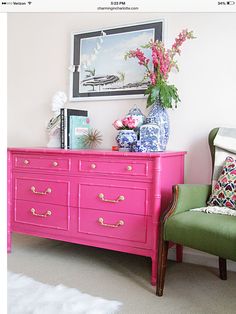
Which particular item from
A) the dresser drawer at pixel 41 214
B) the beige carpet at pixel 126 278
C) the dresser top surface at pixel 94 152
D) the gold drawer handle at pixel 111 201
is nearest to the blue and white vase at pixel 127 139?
the dresser top surface at pixel 94 152

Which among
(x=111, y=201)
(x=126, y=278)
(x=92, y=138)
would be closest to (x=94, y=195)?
(x=111, y=201)

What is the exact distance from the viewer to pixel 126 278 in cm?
227

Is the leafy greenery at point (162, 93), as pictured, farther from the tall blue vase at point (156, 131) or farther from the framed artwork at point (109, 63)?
A: the framed artwork at point (109, 63)

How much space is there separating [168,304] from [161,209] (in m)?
0.57

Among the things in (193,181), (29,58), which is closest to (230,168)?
(193,181)

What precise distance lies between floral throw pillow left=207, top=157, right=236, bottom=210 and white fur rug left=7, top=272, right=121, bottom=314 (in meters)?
0.84

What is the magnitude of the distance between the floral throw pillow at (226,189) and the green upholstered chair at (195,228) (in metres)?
0.08

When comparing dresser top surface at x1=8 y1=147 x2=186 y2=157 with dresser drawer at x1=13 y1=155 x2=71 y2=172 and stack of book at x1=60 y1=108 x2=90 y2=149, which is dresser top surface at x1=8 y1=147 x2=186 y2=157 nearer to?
dresser drawer at x1=13 y1=155 x2=71 y2=172

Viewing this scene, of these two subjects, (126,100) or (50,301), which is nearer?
(50,301)

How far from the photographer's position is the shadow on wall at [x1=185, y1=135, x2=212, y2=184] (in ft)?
8.45

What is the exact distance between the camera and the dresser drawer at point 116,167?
2.21 m

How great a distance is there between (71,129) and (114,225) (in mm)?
898

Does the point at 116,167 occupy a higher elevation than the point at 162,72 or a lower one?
lower

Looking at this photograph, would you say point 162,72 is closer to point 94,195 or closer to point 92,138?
point 92,138
